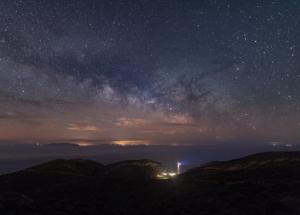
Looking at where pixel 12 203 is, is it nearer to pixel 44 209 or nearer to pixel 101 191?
pixel 44 209

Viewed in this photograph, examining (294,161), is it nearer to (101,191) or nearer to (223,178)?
(223,178)

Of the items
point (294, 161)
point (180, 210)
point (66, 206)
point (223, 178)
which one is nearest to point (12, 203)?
point (66, 206)

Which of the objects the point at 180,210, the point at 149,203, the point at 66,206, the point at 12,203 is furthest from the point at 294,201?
the point at 12,203

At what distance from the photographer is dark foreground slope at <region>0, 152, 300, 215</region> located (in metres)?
26.9

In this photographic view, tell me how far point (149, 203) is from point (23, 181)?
964 inches

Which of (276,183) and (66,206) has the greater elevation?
(276,183)

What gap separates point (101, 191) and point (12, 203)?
1032 cm

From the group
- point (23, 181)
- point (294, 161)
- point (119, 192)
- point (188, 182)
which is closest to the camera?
point (119, 192)

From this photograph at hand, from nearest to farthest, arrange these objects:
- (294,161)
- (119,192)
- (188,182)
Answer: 1. (119,192)
2. (188,182)
3. (294,161)

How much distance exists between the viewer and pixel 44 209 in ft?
98.1

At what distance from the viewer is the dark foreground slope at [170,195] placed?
2691cm

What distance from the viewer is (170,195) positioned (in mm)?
32844

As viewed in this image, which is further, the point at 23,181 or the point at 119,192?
the point at 23,181

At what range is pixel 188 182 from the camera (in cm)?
3866
